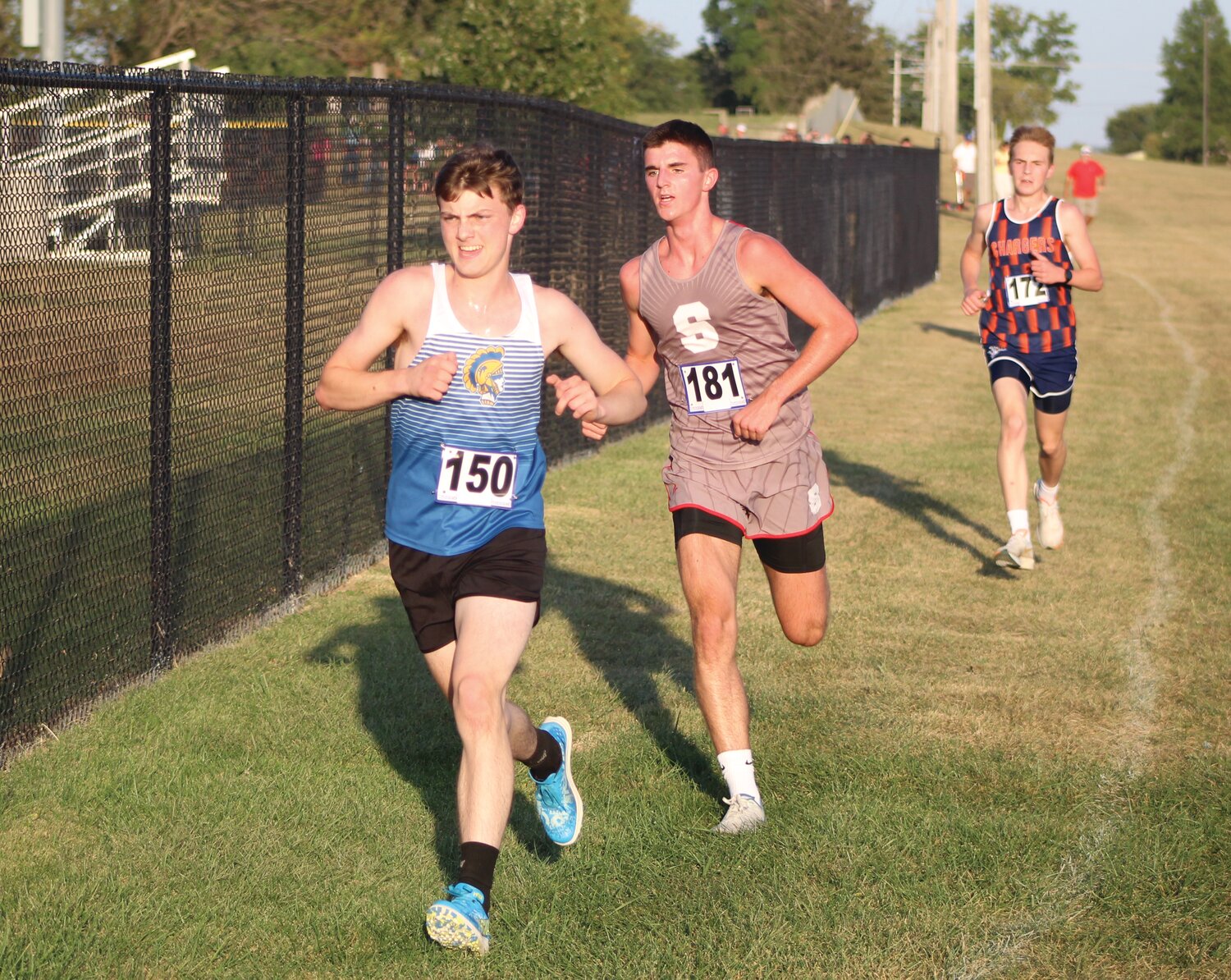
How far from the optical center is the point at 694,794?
5.32m

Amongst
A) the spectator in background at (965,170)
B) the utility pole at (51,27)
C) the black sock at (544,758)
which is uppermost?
the spectator in background at (965,170)

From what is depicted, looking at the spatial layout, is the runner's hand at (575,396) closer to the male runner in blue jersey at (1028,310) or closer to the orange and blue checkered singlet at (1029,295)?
the male runner in blue jersey at (1028,310)

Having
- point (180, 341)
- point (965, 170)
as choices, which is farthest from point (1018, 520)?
point (965, 170)

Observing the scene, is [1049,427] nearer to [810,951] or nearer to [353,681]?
[353,681]

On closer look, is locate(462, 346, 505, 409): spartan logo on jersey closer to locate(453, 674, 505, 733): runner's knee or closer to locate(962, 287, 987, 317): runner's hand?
locate(453, 674, 505, 733): runner's knee

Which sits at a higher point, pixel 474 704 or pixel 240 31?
pixel 240 31

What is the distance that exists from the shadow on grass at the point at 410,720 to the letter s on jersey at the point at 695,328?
1.63 m

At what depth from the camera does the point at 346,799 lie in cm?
519

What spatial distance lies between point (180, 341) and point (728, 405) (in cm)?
241

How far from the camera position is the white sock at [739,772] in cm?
505

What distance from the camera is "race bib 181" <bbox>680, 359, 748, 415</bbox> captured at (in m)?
5.32

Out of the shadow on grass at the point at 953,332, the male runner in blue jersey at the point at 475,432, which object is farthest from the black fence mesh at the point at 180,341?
the shadow on grass at the point at 953,332

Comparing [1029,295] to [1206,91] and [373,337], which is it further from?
[1206,91]

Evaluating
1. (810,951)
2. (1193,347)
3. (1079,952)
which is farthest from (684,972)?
(1193,347)
